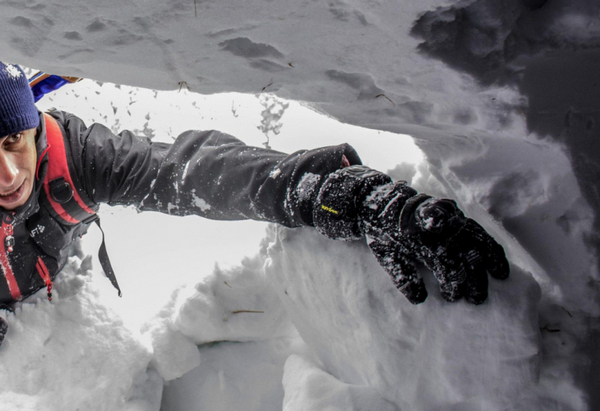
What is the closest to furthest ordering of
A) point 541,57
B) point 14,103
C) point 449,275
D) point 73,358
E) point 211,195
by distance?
point 541,57
point 449,275
point 14,103
point 211,195
point 73,358

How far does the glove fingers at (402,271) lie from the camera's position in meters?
1.03

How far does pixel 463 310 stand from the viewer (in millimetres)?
1009

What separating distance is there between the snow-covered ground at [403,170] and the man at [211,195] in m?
0.11

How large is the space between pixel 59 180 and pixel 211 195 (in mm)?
636

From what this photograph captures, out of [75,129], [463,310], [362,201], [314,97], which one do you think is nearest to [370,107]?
[314,97]

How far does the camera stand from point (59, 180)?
1.57 m

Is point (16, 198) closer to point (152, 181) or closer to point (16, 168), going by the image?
point (16, 168)

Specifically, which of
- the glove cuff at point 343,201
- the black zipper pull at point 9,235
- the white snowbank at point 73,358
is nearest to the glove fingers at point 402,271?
the glove cuff at point 343,201

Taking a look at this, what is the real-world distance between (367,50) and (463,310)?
2.29 feet

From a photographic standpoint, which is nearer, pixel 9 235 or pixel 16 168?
pixel 16 168

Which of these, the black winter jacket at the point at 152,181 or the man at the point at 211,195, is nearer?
the man at the point at 211,195

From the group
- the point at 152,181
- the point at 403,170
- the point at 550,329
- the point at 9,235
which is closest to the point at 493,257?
the point at 550,329

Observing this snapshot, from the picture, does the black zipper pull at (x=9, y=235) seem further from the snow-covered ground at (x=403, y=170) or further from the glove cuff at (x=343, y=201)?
the glove cuff at (x=343, y=201)

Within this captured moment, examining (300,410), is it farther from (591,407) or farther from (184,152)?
(184,152)
